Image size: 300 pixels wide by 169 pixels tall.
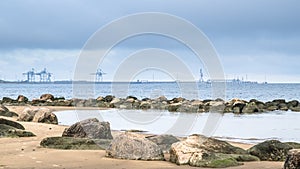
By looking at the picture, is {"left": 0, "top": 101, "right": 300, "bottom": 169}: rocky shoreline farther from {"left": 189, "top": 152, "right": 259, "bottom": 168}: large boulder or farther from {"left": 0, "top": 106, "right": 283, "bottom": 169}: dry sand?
{"left": 0, "top": 106, "right": 283, "bottom": 169}: dry sand

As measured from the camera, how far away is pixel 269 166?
11.7 metres

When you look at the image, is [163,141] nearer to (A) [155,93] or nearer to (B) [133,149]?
(B) [133,149]

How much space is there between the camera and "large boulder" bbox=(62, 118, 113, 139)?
52.2 feet

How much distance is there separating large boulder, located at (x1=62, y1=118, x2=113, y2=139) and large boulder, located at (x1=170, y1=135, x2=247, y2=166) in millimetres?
4145

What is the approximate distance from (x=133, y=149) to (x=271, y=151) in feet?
12.7

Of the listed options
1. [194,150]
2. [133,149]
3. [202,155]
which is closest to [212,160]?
[202,155]

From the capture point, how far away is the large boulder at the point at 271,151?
13148 mm

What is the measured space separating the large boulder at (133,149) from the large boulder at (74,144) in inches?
60.0

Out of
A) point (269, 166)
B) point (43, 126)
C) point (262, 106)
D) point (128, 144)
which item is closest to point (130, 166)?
point (128, 144)

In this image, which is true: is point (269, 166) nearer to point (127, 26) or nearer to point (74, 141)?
point (74, 141)

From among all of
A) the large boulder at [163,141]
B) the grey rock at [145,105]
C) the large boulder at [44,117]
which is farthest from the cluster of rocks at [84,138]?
the grey rock at [145,105]

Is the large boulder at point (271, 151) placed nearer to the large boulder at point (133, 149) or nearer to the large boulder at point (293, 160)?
the large boulder at point (133, 149)

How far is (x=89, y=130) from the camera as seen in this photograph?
1598 centimetres

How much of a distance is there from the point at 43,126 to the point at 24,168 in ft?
37.3
